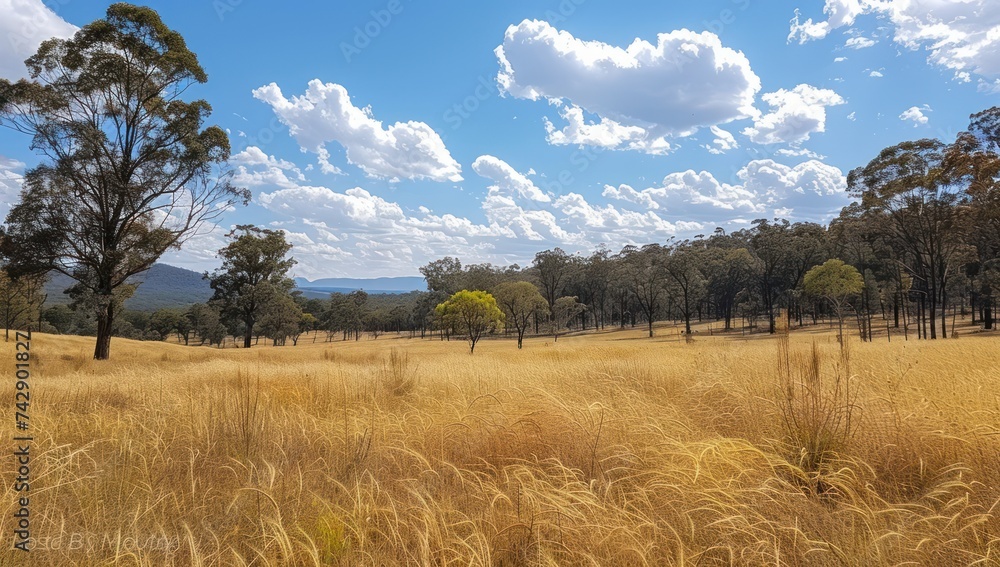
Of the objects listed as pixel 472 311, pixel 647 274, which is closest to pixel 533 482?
pixel 472 311

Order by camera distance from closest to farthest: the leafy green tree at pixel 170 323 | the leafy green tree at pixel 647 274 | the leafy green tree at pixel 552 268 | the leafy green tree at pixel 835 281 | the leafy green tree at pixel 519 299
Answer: the leafy green tree at pixel 835 281 < the leafy green tree at pixel 519 299 < the leafy green tree at pixel 647 274 < the leafy green tree at pixel 552 268 < the leafy green tree at pixel 170 323

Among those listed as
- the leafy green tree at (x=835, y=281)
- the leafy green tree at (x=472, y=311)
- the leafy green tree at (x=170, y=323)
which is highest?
the leafy green tree at (x=835, y=281)

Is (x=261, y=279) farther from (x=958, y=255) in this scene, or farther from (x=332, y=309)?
(x=958, y=255)

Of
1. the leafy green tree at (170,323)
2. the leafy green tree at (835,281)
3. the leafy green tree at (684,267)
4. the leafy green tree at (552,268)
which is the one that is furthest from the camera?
the leafy green tree at (170,323)

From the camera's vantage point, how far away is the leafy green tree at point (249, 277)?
45.9m

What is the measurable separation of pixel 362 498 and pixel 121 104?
2077cm

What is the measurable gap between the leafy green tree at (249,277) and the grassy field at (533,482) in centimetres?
4418

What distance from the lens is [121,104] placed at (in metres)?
16.9

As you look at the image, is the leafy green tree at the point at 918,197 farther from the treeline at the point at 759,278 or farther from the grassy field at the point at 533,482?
the grassy field at the point at 533,482

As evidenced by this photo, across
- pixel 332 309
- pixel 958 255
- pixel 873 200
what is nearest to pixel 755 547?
pixel 873 200

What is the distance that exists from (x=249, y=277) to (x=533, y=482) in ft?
171

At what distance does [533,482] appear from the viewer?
296 cm

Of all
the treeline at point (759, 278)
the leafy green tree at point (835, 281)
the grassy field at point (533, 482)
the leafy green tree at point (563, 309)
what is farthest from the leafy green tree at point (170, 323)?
the leafy green tree at point (835, 281)

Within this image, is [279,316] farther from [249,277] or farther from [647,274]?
[647,274]
